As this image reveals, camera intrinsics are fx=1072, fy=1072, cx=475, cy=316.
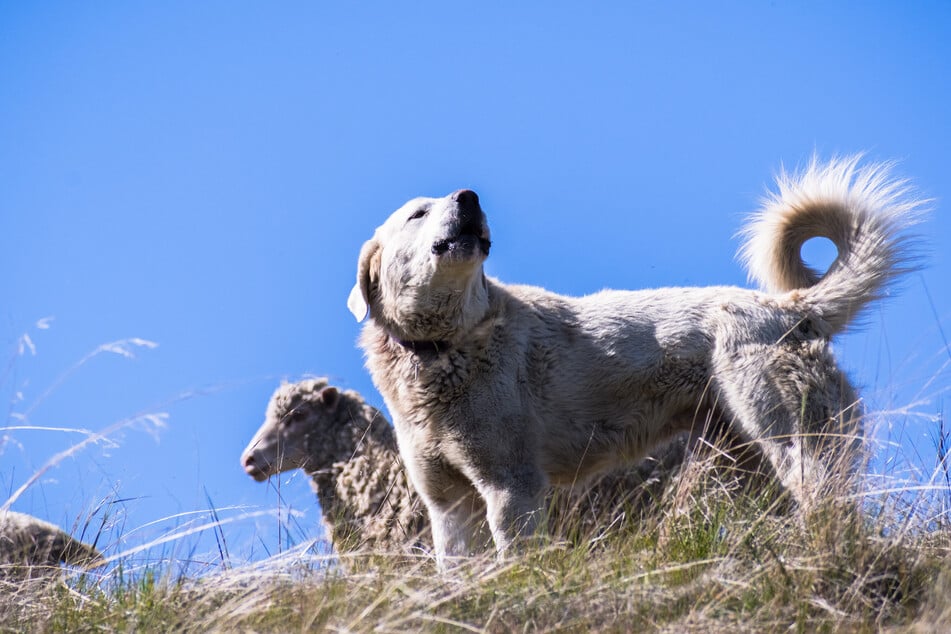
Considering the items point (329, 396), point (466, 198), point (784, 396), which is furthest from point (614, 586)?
point (329, 396)

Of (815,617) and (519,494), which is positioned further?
(519,494)

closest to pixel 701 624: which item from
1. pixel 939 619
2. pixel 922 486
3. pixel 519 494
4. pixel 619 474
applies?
pixel 939 619

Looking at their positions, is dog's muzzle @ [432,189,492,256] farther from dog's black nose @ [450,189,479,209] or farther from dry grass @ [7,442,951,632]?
dry grass @ [7,442,951,632]

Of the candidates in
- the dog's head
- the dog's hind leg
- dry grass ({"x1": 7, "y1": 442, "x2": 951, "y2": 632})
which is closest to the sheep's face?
the dog's head

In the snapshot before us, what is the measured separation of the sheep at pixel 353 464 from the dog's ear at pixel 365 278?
1.08 metres

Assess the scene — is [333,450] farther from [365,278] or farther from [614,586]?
[614,586]

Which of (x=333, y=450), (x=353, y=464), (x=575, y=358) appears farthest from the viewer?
(x=333, y=450)

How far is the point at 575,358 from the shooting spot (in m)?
6.07

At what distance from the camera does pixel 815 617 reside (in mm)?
3744

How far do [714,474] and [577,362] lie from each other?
967 mm

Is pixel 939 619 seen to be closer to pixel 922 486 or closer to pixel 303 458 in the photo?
pixel 922 486

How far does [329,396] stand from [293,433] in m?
0.41

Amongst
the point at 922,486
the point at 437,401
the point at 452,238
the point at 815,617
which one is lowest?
the point at 815,617

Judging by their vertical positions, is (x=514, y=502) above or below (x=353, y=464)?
below
